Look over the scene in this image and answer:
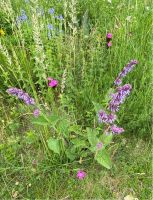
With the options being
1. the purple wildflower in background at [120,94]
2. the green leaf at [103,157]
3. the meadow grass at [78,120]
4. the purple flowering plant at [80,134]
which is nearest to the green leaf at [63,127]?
the purple flowering plant at [80,134]

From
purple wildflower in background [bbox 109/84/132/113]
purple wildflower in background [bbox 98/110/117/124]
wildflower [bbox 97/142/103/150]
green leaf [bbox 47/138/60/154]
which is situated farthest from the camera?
green leaf [bbox 47/138/60/154]

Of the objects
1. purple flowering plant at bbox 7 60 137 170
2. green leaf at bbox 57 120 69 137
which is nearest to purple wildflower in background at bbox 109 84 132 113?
purple flowering plant at bbox 7 60 137 170

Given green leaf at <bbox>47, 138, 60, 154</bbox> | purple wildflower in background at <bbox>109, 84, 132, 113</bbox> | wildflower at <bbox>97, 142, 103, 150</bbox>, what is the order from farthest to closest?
1. green leaf at <bbox>47, 138, 60, 154</bbox>
2. wildflower at <bbox>97, 142, 103, 150</bbox>
3. purple wildflower in background at <bbox>109, 84, 132, 113</bbox>

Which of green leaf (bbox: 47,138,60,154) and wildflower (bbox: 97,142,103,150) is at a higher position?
wildflower (bbox: 97,142,103,150)

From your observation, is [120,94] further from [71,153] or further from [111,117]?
[71,153]

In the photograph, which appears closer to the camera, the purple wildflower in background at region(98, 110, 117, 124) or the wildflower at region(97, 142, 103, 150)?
the purple wildflower in background at region(98, 110, 117, 124)

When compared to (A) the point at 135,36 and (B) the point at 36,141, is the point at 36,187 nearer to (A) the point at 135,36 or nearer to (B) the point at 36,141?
(B) the point at 36,141

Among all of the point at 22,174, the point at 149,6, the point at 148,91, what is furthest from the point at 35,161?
the point at 149,6

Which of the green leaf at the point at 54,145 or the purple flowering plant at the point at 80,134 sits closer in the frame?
the purple flowering plant at the point at 80,134

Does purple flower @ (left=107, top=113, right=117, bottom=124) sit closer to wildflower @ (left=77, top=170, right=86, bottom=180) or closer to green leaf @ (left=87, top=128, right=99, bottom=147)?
green leaf @ (left=87, top=128, right=99, bottom=147)

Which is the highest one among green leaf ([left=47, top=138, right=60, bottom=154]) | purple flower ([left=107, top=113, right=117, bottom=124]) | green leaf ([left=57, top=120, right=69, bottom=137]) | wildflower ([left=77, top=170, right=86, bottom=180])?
purple flower ([left=107, top=113, right=117, bottom=124])

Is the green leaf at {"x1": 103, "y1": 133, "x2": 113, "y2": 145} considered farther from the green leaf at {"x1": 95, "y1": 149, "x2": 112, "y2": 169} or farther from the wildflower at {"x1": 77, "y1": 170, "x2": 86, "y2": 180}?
the wildflower at {"x1": 77, "y1": 170, "x2": 86, "y2": 180}

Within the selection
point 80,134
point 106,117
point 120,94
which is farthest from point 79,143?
point 120,94

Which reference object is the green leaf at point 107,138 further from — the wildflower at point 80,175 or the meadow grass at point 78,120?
the wildflower at point 80,175
